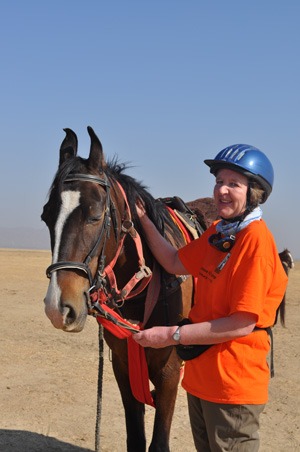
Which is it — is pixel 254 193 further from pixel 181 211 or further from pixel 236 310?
pixel 181 211

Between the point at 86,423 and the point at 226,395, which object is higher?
the point at 226,395

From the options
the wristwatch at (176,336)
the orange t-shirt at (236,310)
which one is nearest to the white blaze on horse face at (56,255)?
the wristwatch at (176,336)

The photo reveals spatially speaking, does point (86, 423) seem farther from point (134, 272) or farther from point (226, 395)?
point (226, 395)

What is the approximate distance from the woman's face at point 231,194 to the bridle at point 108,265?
0.71 metres

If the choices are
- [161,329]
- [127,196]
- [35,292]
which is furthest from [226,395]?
[35,292]

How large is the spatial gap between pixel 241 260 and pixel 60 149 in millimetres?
1412

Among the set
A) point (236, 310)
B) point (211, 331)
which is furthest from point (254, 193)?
point (211, 331)

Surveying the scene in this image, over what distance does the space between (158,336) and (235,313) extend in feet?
1.26

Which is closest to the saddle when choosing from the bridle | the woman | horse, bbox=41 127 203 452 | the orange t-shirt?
horse, bbox=41 127 203 452

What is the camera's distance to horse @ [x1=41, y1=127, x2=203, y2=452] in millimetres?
2863

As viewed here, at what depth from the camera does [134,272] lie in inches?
137

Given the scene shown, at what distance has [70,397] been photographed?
6305 mm

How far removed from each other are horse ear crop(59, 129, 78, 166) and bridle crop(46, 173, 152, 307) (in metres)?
0.27

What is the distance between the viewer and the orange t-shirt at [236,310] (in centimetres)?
251
